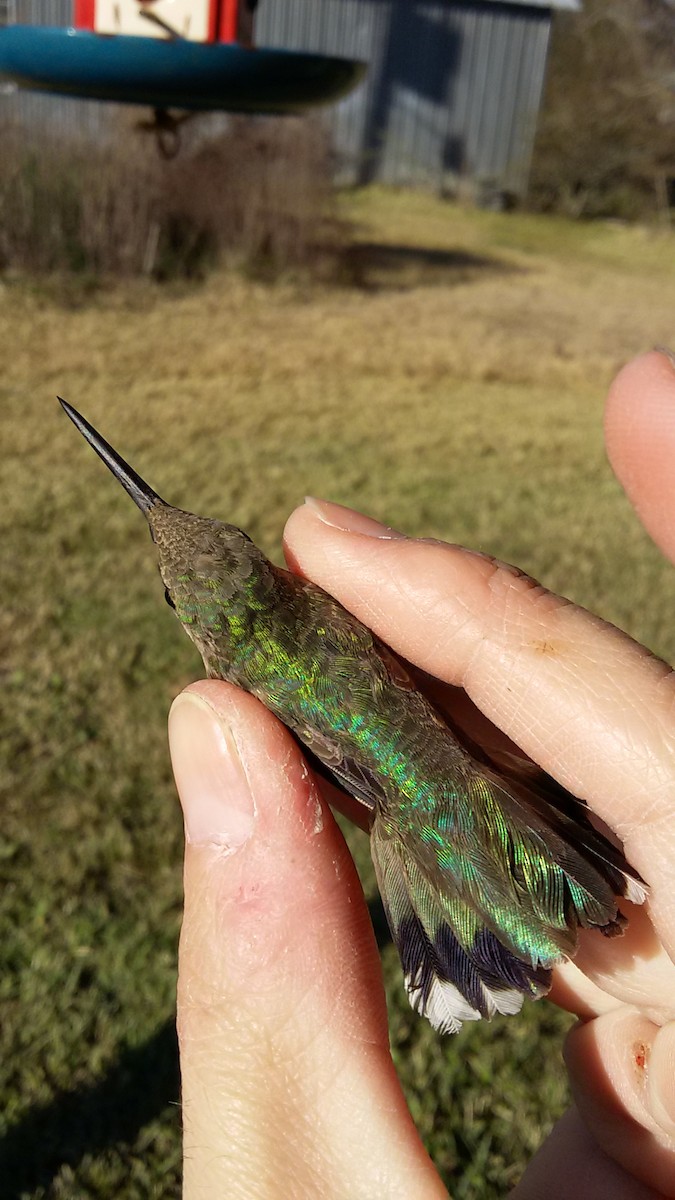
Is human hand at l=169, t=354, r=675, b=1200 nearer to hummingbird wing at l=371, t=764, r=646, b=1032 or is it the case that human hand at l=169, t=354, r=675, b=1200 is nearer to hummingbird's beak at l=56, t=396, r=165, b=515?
hummingbird wing at l=371, t=764, r=646, b=1032

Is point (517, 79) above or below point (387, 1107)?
above

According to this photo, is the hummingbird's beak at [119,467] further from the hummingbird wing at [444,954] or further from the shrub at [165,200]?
the shrub at [165,200]

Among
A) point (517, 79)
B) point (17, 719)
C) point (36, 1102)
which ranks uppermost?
point (517, 79)

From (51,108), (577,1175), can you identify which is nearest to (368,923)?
(577,1175)

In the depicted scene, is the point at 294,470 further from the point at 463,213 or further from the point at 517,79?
the point at 517,79

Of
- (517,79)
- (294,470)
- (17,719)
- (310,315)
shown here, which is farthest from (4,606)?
(517,79)

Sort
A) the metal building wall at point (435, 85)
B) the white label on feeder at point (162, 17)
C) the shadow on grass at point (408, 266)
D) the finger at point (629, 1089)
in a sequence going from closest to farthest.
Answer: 1. the finger at point (629, 1089)
2. the white label on feeder at point (162, 17)
3. the shadow on grass at point (408, 266)
4. the metal building wall at point (435, 85)

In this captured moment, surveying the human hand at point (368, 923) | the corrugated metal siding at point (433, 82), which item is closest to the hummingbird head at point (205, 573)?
the human hand at point (368, 923)
